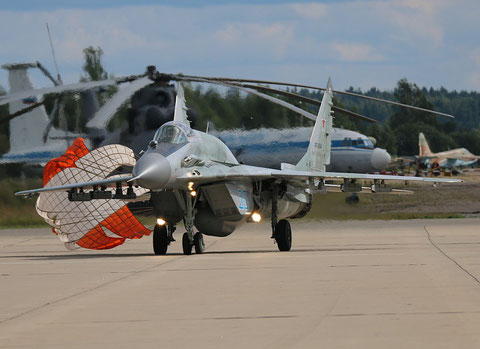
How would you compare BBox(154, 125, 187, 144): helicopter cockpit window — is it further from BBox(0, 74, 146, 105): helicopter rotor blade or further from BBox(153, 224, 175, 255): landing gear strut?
BBox(0, 74, 146, 105): helicopter rotor blade

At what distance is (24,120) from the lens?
98.9 ft

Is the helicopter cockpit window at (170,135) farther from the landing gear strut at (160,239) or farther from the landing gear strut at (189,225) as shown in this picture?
the landing gear strut at (160,239)

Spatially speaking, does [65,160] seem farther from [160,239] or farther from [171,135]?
[171,135]

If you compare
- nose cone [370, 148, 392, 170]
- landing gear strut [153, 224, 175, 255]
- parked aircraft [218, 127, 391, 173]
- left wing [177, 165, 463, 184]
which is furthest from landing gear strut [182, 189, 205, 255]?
nose cone [370, 148, 392, 170]

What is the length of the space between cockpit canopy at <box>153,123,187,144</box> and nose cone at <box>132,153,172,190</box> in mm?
734

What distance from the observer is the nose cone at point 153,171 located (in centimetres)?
1805

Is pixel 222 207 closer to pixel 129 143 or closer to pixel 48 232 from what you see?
pixel 129 143

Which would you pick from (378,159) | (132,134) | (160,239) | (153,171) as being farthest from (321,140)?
(378,159)

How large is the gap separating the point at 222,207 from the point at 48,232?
1792cm

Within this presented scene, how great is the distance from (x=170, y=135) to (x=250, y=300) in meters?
8.77

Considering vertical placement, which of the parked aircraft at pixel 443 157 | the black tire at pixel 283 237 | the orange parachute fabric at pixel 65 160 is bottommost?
the parked aircraft at pixel 443 157

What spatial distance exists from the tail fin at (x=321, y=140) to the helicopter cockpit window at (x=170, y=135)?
6.92 m

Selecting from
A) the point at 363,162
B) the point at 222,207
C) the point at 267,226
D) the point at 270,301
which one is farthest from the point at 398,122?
the point at 270,301

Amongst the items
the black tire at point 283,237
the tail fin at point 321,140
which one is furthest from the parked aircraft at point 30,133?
the black tire at point 283,237
